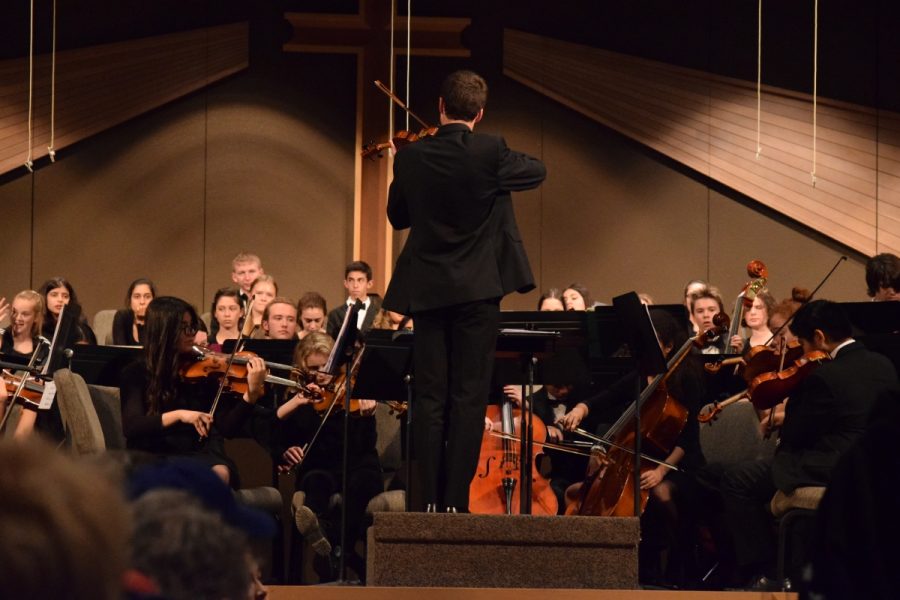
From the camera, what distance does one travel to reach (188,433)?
471cm

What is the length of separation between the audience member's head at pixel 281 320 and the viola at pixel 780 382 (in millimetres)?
2407

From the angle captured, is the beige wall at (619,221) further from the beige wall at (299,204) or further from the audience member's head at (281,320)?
the audience member's head at (281,320)

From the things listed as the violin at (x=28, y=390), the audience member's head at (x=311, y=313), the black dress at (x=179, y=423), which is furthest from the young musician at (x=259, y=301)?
the black dress at (x=179, y=423)

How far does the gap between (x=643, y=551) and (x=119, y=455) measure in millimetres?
4071

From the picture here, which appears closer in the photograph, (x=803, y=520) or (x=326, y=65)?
(x=803, y=520)

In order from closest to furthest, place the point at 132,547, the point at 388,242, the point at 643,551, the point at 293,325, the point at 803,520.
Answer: the point at 132,547
the point at 803,520
the point at 643,551
the point at 293,325
the point at 388,242

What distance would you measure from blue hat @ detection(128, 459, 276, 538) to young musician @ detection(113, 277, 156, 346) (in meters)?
5.04

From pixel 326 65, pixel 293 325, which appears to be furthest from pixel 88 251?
pixel 293 325

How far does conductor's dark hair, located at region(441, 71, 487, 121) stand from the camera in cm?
382

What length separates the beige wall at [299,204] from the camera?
8672 millimetres

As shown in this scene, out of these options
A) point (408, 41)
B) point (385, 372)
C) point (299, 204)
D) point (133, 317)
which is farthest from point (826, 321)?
point (299, 204)

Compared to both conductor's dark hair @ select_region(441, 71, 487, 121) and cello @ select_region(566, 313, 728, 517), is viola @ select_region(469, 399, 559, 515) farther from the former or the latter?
conductor's dark hair @ select_region(441, 71, 487, 121)

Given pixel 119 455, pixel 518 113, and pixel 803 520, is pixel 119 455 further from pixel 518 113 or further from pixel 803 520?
pixel 518 113

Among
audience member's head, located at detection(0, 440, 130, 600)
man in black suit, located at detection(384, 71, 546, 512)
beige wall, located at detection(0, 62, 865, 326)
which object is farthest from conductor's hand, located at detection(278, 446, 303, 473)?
audience member's head, located at detection(0, 440, 130, 600)
